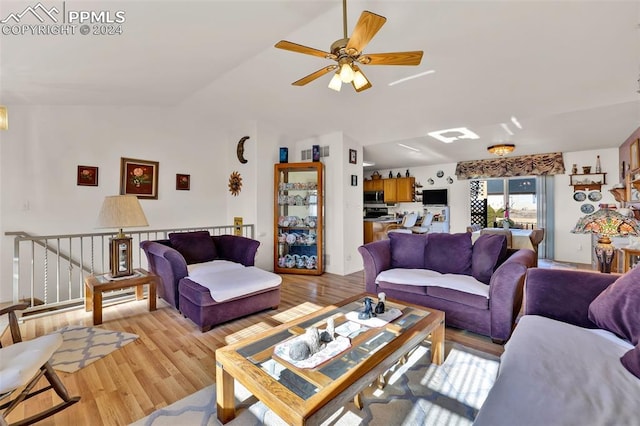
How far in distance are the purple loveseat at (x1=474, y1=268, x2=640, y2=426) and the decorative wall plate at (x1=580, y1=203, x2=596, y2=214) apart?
5.18 m

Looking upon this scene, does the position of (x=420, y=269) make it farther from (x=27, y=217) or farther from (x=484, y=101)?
(x=27, y=217)

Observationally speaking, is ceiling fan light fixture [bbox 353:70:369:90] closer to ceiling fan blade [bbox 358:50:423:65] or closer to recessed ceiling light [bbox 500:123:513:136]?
ceiling fan blade [bbox 358:50:423:65]

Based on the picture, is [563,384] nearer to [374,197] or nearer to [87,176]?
[87,176]

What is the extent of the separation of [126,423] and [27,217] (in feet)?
12.5

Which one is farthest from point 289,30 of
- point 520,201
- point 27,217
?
point 520,201

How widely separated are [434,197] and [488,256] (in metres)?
4.98

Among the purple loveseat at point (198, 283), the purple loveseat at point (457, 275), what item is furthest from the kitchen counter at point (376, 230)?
the purple loveseat at point (198, 283)

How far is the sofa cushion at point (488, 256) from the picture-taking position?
278 cm

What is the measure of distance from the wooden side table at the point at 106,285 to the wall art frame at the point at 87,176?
6.18 ft

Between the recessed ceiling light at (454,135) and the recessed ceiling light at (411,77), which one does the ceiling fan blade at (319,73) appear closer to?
the recessed ceiling light at (411,77)

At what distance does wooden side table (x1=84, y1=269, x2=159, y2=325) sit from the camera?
109 inches

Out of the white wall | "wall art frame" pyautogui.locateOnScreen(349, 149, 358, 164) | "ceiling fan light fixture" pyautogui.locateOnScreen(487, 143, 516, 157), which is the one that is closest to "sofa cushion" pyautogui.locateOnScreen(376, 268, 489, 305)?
"wall art frame" pyautogui.locateOnScreen(349, 149, 358, 164)

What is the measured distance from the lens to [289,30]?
264 centimetres

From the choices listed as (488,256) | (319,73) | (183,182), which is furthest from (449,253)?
(183,182)
